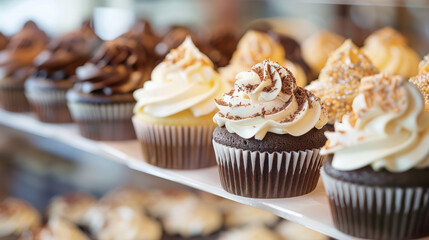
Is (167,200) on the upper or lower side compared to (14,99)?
lower

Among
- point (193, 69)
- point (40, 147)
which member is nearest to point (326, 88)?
point (193, 69)

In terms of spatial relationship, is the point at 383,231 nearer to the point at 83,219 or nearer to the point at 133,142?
the point at 133,142

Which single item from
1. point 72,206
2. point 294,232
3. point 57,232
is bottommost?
point 72,206

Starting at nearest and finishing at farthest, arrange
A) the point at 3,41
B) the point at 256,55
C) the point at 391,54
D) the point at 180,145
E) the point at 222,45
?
1. the point at 180,145
2. the point at 256,55
3. the point at 391,54
4. the point at 222,45
5. the point at 3,41

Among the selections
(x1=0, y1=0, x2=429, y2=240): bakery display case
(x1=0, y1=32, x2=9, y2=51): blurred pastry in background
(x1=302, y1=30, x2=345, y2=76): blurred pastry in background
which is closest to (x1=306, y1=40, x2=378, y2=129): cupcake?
(x1=0, y1=0, x2=429, y2=240): bakery display case

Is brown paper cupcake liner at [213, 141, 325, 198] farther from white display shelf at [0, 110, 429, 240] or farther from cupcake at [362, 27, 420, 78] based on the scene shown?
cupcake at [362, 27, 420, 78]

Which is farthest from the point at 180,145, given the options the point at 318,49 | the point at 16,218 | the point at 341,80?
the point at 16,218

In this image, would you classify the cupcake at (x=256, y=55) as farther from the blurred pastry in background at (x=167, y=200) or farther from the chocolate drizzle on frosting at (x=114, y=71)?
the blurred pastry in background at (x=167, y=200)

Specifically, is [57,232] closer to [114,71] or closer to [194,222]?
[194,222]
